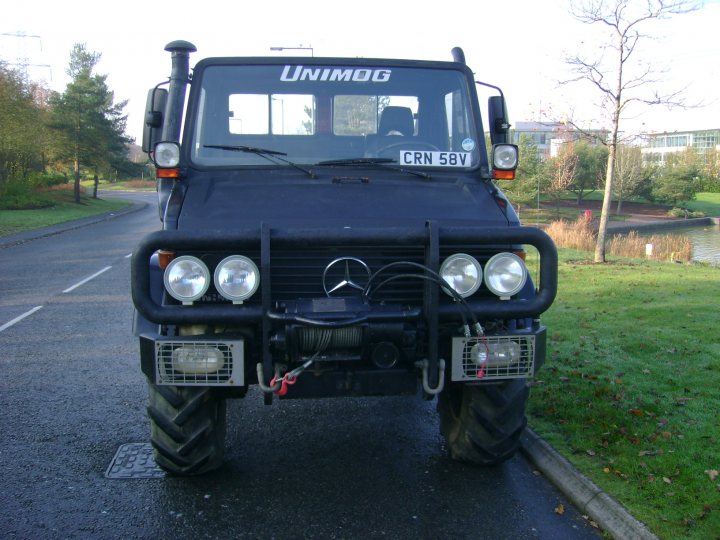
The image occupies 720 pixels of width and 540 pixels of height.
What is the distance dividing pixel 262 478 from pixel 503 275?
6.54 ft

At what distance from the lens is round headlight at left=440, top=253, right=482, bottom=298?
3.63 metres

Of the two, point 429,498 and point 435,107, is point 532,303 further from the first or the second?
point 435,107

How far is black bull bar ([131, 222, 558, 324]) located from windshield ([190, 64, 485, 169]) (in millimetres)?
1120

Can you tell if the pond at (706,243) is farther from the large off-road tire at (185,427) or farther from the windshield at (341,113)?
the large off-road tire at (185,427)

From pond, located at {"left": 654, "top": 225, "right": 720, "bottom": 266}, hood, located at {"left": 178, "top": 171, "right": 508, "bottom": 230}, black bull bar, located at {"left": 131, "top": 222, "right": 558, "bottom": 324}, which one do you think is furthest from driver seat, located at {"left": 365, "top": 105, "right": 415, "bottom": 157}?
pond, located at {"left": 654, "top": 225, "right": 720, "bottom": 266}

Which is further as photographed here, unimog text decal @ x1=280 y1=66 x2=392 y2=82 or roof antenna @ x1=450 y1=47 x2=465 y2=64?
roof antenna @ x1=450 y1=47 x2=465 y2=64

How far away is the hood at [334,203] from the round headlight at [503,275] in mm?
336

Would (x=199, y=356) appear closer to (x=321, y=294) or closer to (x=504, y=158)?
(x=321, y=294)

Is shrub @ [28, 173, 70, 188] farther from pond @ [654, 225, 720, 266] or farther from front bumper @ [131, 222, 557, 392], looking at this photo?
front bumper @ [131, 222, 557, 392]

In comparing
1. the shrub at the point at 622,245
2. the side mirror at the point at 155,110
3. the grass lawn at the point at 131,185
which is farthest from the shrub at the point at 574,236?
the grass lawn at the point at 131,185

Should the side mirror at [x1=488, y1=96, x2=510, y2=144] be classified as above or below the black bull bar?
above

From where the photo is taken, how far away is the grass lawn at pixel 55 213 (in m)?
28.7

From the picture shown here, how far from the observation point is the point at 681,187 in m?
45.7

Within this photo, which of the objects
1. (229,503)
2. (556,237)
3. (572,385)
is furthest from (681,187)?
(229,503)
